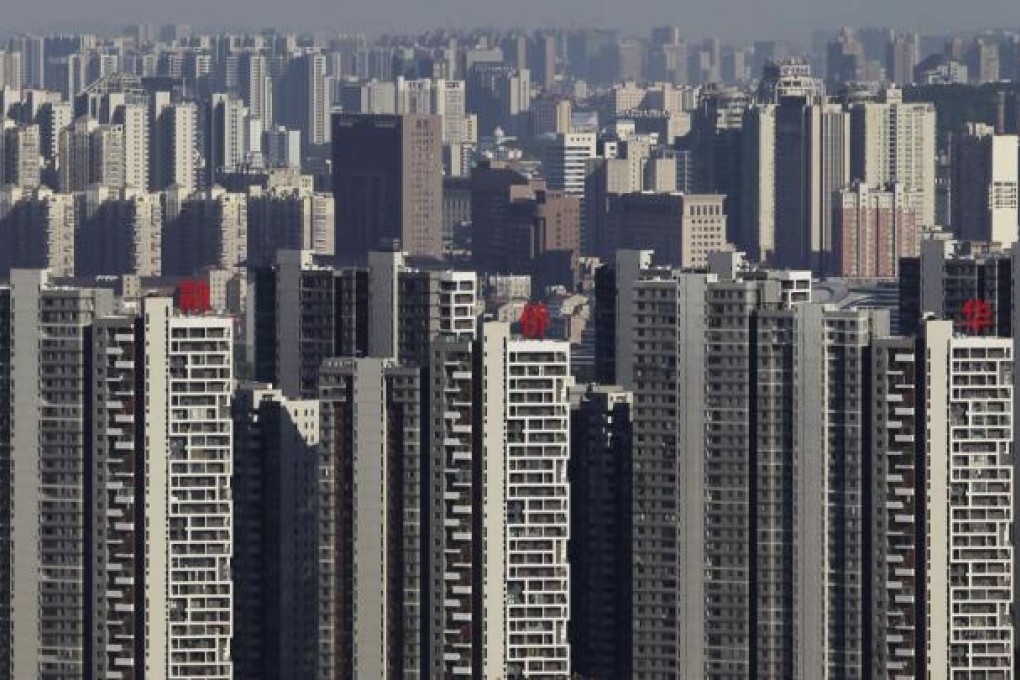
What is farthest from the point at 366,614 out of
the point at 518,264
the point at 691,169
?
the point at 691,169

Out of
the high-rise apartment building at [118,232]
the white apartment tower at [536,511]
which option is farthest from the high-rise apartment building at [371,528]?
the high-rise apartment building at [118,232]

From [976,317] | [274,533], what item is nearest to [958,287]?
[976,317]

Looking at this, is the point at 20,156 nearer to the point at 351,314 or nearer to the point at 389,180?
the point at 389,180

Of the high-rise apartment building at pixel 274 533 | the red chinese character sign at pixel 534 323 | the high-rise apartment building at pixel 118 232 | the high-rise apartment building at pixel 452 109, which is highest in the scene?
the high-rise apartment building at pixel 452 109

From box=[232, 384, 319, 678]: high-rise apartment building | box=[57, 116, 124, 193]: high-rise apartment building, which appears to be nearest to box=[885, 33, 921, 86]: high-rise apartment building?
box=[57, 116, 124, 193]: high-rise apartment building

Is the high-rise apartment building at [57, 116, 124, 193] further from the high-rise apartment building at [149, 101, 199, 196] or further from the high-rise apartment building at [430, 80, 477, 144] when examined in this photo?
the high-rise apartment building at [430, 80, 477, 144]

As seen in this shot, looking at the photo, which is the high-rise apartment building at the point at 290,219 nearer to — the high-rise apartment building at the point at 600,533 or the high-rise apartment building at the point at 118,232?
the high-rise apartment building at the point at 118,232

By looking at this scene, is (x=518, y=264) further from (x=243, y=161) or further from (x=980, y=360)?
(x=980, y=360)
